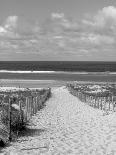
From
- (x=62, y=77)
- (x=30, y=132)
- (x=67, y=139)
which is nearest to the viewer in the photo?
(x=67, y=139)

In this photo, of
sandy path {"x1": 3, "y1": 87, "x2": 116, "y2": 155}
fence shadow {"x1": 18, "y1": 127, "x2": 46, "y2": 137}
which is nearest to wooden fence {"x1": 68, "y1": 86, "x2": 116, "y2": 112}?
sandy path {"x1": 3, "y1": 87, "x2": 116, "y2": 155}

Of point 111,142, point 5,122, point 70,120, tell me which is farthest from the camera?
point 70,120

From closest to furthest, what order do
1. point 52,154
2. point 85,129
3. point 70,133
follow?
point 52,154
point 70,133
point 85,129

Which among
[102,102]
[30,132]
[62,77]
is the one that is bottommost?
[62,77]

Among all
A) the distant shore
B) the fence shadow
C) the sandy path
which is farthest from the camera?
the distant shore

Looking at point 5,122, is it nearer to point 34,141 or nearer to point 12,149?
point 34,141

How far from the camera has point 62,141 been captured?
1371cm

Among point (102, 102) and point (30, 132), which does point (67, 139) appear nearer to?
point (30, 132)

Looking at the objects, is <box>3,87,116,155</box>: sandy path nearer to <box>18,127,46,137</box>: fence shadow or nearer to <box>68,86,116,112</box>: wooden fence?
→ <box>18,127,46,137</box>: fence shadow

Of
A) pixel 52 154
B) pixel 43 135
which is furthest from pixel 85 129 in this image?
pixel 52 154

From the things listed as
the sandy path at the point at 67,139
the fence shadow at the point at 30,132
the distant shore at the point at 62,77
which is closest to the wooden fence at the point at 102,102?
the sandy path at the point at 67,139

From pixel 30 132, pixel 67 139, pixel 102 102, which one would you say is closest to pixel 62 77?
pixel 102 102

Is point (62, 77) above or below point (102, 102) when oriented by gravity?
below

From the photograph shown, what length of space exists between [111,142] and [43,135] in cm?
310
